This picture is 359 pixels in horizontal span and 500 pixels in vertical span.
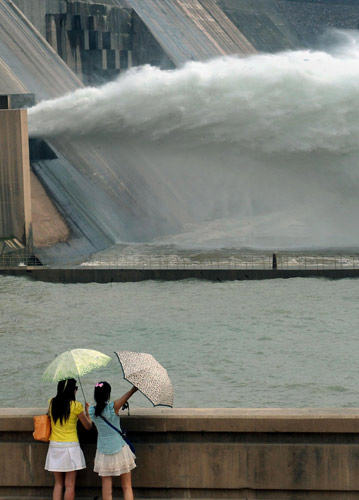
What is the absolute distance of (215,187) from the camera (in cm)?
2992

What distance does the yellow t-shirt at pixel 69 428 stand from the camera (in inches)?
316

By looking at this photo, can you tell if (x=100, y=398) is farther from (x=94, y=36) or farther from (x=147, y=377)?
(x=94, y=36)

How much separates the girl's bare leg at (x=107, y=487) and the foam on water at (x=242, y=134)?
2072 centimetres

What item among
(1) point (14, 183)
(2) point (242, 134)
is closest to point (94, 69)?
(2) point (242, 134)

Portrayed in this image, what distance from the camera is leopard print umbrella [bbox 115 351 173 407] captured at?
7969 millimetres

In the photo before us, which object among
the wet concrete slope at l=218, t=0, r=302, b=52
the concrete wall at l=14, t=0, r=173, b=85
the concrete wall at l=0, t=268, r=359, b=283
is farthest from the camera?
the wet concrete slope at l=218, t=0, r=302, b=52

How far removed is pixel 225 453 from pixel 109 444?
0.98m

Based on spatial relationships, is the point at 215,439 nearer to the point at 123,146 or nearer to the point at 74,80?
the point at 123,146

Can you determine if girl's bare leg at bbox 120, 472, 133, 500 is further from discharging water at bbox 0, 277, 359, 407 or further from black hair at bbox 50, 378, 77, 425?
discharging water at bbox 0, 277, 359, 407

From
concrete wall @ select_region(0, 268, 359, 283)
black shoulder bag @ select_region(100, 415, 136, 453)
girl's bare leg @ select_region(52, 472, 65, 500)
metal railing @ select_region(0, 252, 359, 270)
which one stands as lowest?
girl's bare leg @ select_region(52, 472, 65, 500)

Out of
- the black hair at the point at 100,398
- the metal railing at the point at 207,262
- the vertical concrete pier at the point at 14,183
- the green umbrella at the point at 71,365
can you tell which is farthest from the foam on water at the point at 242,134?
the black hair at the point at 100,398

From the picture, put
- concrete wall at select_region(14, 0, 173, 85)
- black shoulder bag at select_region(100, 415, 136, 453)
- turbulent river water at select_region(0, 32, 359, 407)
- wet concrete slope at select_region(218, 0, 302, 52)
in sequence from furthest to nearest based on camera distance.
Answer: wet concrete slope at select_region(218, 0, 302, 52), concrete wall at select_region(14, 0, 173, 85), turbulent river water at select_region(0, 32, 359, 407), black shoulder bag at select_region(100, 415, 136, 453)

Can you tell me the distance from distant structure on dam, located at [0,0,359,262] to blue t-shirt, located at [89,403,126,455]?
1462 cm

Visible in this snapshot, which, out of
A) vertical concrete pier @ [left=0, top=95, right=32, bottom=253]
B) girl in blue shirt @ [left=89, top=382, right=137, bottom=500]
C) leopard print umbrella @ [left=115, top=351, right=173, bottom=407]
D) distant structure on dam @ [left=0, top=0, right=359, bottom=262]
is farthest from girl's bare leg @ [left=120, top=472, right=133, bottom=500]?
vertical concrete pier @ [left=0, top=95, right=32, bottom=253]
